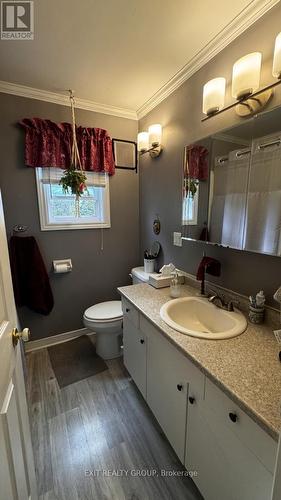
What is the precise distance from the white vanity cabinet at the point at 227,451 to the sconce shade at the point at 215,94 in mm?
1463

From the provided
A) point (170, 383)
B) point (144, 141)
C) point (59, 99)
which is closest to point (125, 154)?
point (144, 141)

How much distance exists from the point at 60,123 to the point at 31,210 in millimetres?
851

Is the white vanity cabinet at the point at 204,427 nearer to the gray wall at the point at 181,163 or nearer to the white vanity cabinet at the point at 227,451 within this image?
the white vanity cabinet at the point at 227,451

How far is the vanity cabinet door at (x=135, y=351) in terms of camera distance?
1476mm

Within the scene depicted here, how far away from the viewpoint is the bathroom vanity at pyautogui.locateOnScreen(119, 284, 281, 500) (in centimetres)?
71

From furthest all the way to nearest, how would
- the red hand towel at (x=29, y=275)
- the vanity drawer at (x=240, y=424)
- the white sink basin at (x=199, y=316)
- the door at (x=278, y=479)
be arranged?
the red hand towel at (x=29, y=275) → the white sink basin at (x=199, y=316) → the vanity drawer at (x=240, y=424) → the door at (x=278, y=479)

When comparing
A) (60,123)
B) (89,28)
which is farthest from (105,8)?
(60,123)

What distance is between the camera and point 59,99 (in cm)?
196

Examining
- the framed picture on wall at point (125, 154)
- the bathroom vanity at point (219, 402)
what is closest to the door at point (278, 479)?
the bathroom vanity at point (219, 402)

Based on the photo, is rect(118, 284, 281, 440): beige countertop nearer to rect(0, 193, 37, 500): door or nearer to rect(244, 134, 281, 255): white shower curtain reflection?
rect(244, 134, 281, 255): white shower curtain reflection

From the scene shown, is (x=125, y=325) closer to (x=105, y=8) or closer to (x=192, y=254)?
(x=192, y=254)

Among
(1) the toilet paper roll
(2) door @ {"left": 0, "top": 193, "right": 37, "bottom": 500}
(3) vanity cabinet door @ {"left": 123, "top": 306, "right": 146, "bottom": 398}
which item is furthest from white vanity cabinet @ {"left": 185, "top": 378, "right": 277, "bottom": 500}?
(1) the toilet paper roll

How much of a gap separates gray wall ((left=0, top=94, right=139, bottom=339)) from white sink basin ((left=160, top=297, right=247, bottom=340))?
1.19 m

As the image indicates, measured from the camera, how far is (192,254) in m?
1.74
